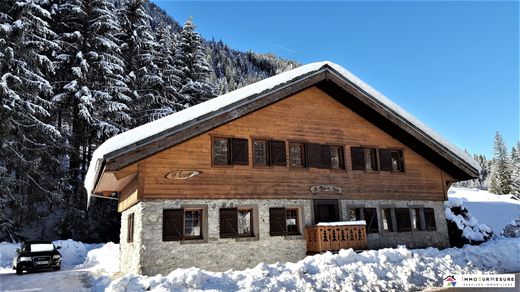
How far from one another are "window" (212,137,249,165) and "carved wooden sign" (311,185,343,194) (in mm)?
3290

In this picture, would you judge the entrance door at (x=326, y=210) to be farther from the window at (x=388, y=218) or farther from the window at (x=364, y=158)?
the window at (x=388, y=218)

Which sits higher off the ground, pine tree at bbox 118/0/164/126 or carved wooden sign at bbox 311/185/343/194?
pine tree at bbox 118/0/164/126

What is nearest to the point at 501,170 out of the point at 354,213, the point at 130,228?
the point at 354,213

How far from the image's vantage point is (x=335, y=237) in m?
15.1

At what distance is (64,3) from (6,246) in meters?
18.0

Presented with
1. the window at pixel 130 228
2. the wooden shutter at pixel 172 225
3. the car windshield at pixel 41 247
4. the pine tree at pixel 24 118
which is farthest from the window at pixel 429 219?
the pine tree at pixel 24 118

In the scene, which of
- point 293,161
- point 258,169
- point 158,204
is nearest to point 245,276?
point 158,204

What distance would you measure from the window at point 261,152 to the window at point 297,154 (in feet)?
3.60

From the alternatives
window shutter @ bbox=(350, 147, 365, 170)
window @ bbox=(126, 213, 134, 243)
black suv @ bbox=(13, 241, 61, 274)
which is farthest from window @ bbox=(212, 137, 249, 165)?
black suv @ bbox=(13, 241, 61, 274)

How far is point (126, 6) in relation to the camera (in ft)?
105

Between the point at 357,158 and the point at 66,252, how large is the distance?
57.7ft

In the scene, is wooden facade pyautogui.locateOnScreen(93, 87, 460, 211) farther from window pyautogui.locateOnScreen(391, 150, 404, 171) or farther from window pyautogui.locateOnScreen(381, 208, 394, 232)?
window pyautogui.locateOnScreen(381, 208, 394, 232)

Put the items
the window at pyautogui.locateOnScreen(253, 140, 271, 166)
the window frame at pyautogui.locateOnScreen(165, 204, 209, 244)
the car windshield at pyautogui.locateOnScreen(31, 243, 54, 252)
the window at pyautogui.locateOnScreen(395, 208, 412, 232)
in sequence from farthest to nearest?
the car windshield at pyautogui.locateOnScreen(31, 243, 54, 252) → the window at pyautogui.locateOnScreen(395, 208, 412, 232) → the window at pyautogui.locateOnScreen(253, 140, 271, 166) → the window frame at pyautogui.locateOnScreen(165, 204, 209, 244)

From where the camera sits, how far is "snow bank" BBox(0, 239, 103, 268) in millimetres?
21125
